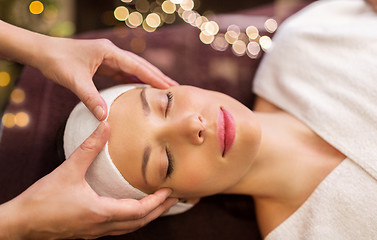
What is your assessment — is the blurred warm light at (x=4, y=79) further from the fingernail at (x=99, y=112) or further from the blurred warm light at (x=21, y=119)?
the fingernail at (x=99, y=112)

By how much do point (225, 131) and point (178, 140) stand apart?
14 cm

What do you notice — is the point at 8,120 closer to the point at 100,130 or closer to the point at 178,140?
the point at 100,130

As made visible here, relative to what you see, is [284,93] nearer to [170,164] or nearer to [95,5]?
[170,164]

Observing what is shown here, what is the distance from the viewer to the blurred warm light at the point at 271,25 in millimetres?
1688

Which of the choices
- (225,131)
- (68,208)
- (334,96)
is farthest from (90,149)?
(334,96)

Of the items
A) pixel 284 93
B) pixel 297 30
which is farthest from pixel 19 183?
pixel 297 30

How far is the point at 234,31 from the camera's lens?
1.67 m

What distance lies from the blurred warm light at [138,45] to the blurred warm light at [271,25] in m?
0.57

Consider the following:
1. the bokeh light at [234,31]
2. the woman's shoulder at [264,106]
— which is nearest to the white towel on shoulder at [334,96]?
the woman's shoulder at [264,106]

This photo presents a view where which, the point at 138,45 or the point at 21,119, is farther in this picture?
the point at 138,45

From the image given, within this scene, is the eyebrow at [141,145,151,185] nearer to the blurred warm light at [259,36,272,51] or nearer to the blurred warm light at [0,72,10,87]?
the blurred warm light at [259,36,272,51]

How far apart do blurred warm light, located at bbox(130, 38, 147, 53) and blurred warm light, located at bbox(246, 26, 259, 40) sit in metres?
0.47

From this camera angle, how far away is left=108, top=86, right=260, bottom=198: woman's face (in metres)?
1.03

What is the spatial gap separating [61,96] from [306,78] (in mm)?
936
